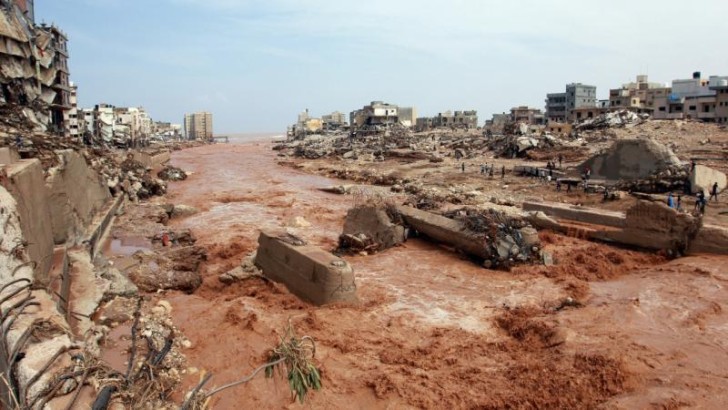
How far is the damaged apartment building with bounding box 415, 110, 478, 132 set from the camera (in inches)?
2923

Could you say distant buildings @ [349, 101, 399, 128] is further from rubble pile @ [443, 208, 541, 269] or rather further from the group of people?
rubble pile @ [443, 208, 541, 269]

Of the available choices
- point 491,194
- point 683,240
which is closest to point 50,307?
point 683,240

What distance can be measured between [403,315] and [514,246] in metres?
3.77

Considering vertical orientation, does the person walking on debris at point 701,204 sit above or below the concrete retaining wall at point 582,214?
above

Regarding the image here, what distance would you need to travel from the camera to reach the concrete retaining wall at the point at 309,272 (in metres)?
8.57

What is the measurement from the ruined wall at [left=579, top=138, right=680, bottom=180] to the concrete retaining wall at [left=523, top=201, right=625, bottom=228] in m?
6.34

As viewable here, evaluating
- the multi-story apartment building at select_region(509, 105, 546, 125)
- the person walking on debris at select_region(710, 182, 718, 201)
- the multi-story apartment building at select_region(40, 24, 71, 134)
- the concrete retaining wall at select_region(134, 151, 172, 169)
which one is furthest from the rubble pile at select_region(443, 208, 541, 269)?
the multi-story apartment building at select_region(509, 105, 546, 125)

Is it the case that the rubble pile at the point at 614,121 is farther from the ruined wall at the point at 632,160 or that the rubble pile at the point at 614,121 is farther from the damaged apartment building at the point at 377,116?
the damaged apartment building at the point at 377,116

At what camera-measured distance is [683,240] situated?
35.6 ft

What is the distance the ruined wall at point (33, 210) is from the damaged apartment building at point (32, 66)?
569 inches

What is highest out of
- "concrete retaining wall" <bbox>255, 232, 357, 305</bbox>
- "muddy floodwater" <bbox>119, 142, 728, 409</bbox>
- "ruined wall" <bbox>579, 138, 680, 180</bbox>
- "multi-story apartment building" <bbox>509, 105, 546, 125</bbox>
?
"multi-story apartment building" <bbox>509, 105, 546, 125</bbox>

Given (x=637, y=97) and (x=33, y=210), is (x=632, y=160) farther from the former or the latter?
(x=637, y=97)

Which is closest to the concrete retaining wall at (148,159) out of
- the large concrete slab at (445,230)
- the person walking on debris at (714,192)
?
the large concrete slab at (445,230)

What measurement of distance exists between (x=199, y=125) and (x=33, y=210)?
106 m
